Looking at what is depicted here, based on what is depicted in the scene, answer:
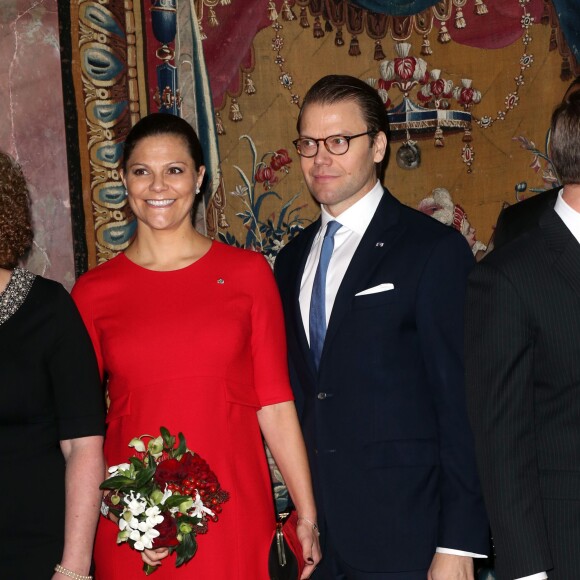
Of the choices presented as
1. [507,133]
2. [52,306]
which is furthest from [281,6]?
[52,306]

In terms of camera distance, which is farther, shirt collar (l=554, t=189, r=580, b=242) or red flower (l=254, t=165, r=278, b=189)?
red flower (l=254, t=165, r=278, b=189)

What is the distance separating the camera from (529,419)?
229 centimetres

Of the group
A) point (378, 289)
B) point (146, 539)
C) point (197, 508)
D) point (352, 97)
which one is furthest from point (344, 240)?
point (146, 539)

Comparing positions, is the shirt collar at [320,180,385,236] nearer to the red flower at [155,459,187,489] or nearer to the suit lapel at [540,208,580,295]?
the suit lapel at [540,208,580,295]

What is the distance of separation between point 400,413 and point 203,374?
586 millimetres

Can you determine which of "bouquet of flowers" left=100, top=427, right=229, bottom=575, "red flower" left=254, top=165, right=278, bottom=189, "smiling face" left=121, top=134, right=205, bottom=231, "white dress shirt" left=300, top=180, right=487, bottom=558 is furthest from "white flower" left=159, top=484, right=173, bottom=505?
"red flower" left=254, top=165, right=278, bottom=189

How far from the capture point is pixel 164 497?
248 cm

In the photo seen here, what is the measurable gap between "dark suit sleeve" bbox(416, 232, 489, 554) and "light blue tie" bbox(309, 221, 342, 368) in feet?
1.06

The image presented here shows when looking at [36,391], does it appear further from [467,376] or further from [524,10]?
[524,10]

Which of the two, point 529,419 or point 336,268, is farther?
point 336,268

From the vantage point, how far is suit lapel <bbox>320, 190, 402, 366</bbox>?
2.90 meters

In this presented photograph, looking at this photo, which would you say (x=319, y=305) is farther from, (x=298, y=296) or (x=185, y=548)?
(x=185, y=548)

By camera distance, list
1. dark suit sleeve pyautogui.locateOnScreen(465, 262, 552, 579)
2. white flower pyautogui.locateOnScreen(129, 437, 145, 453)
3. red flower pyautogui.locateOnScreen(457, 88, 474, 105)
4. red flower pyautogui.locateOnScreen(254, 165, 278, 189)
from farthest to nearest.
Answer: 1. red flower pyautogui.locateOnScreen(254, 165, 278, 189)
2. red flower pyautogui.locateOnScreen(457, 88, 474, 105)
3. white flower pyautogui.locateOnScreen(129, 437, 145, 453)
4. dark suit sleeve pyautogui.locateOnScreen(465, 262, 552, 579)

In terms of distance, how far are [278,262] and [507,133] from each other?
123 centimetres
